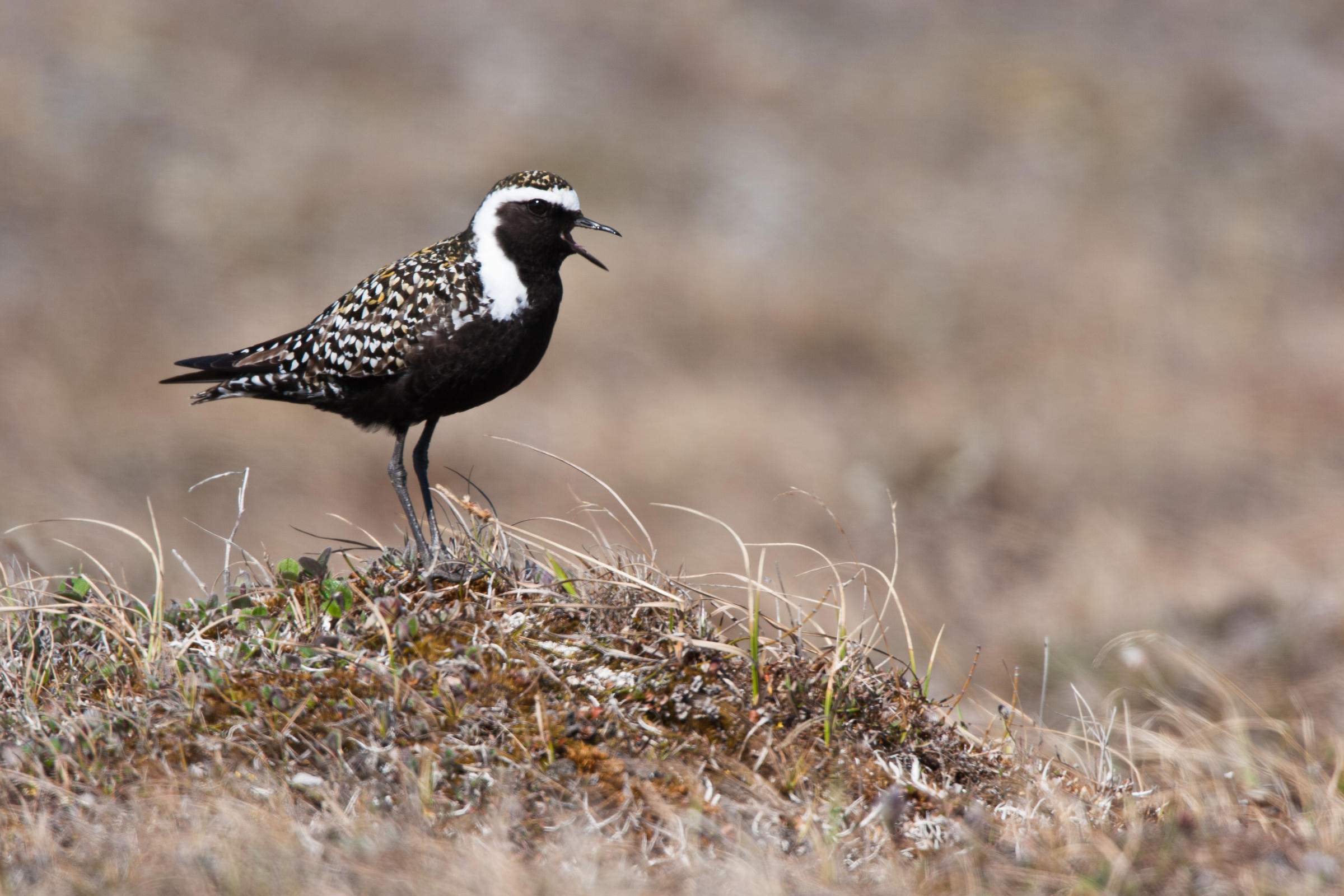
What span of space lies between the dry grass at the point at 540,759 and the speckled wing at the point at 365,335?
2.99 feet

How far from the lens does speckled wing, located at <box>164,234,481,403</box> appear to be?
4949 mm

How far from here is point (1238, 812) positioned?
3.88m

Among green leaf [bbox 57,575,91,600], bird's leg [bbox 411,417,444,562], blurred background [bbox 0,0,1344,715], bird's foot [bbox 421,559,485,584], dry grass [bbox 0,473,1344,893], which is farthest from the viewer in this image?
blurred background [bbox 0,0,1344,715]

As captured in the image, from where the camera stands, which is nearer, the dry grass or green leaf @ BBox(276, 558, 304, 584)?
the dry grass

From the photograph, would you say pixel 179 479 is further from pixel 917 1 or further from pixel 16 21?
pixel 917 1

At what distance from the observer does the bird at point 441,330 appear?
4898 millimetres

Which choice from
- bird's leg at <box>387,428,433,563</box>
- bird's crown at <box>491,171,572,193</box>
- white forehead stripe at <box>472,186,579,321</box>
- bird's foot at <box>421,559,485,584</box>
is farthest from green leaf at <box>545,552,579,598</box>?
bird's crown at <box>491,171,572,193</box>

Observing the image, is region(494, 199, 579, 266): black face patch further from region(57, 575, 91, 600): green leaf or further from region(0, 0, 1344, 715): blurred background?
region(0, 0, 1344, 715): blurred background

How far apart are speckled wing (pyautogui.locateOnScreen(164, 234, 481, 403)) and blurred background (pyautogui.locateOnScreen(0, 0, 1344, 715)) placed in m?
5.14

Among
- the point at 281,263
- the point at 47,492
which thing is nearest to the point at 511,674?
the point at 47,492

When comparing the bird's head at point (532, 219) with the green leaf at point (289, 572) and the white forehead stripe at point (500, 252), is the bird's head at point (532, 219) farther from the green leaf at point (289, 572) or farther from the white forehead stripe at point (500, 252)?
the green leaf at point (289, 572)

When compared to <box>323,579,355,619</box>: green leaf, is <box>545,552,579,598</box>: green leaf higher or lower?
higher

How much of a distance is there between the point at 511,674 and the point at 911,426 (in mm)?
10768

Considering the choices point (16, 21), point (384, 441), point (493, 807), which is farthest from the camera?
point (16, 21)
